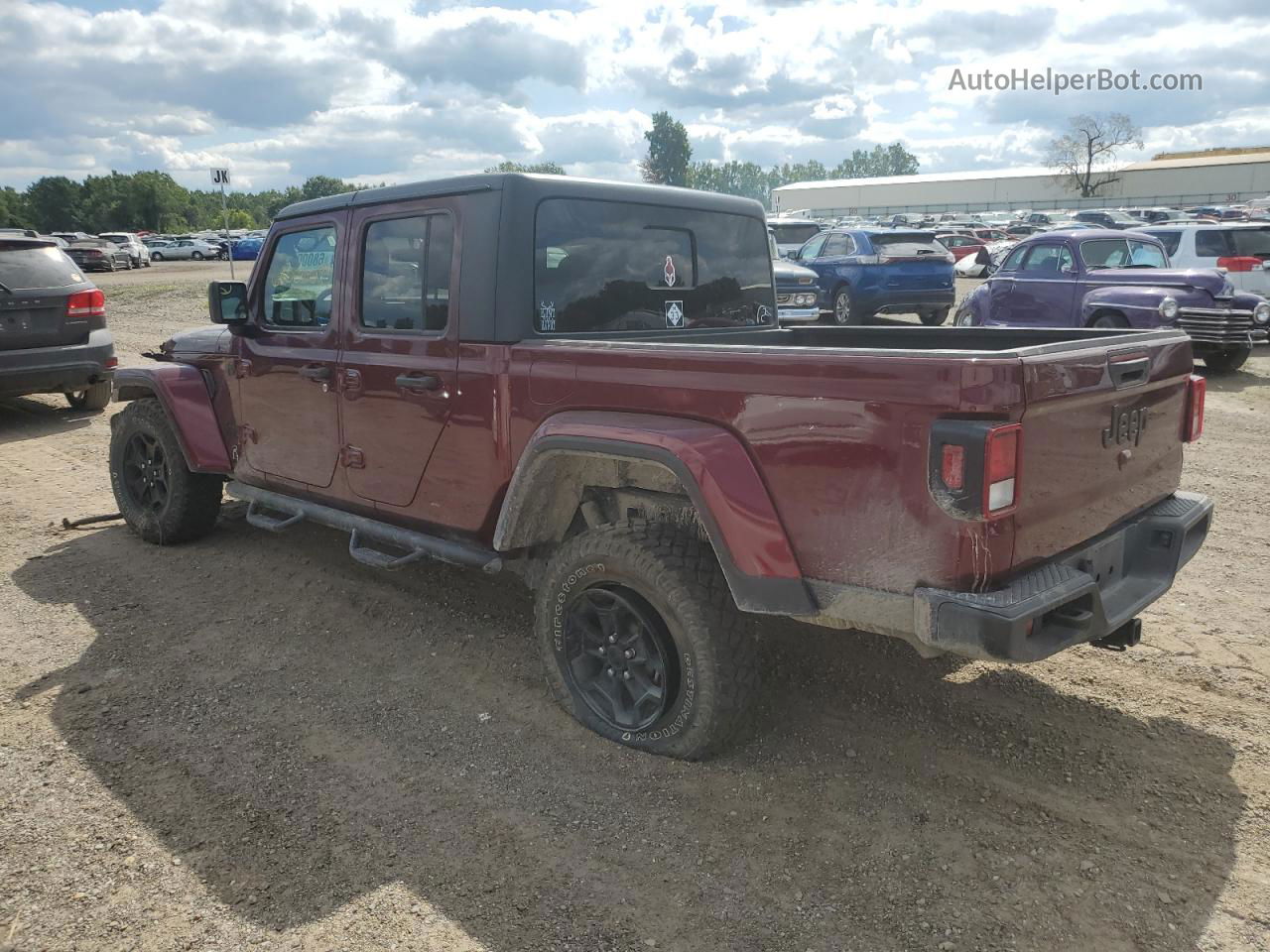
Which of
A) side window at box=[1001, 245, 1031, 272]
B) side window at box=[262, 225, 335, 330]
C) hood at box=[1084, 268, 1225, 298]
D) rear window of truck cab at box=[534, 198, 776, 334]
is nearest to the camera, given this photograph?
rear window of truck cab at box=[534, 198, 776, 334]

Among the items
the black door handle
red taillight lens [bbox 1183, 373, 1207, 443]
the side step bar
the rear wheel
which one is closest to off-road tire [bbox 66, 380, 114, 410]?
the side step bar

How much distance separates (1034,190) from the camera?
87125 millimetres

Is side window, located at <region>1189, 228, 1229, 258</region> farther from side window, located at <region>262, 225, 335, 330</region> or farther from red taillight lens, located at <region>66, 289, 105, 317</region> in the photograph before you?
red taillight lens, located at <region>66, 289, 105, 317</region>

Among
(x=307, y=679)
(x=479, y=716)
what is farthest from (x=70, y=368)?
(x=479, y=716)

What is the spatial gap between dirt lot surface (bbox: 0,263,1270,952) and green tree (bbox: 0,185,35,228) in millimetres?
91042

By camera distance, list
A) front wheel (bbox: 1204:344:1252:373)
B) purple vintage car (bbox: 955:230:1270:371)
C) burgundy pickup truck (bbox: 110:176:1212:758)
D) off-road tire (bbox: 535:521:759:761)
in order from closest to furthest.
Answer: burgundy pickup truck (bbox: 110:176:1212:758) < off-road tire (bbox: 535:521:759:761) < purple vintage car (bbox: 955:230:1270:371) < front wheel (bbox: 1204:344:1252:373)

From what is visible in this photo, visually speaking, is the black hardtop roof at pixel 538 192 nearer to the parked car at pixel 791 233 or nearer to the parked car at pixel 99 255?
the parked car at pixel 791 233

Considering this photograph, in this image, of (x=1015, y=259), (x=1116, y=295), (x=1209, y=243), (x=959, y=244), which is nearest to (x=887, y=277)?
(x=1015, y=259)

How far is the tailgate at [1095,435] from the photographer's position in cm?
260

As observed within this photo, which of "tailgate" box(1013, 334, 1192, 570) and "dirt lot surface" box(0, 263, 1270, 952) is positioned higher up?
"tailgate" box(1013, 334, 1192, 570)

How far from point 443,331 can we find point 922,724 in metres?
2.40

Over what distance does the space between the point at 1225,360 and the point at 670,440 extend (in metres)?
10.8

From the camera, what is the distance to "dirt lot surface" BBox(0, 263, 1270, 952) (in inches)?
101

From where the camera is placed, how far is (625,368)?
3.16 m
